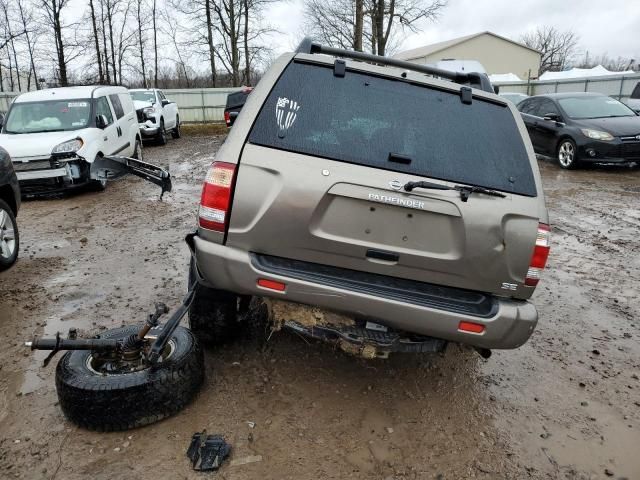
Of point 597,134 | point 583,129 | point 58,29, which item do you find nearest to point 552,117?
point 583,129

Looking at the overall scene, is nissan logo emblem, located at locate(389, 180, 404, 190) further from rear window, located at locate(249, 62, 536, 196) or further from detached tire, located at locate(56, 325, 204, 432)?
detached tire, located at locate(56, 325, 204, 432)

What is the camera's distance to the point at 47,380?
324 cm

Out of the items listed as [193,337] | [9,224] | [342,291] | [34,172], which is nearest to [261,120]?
[342,291]

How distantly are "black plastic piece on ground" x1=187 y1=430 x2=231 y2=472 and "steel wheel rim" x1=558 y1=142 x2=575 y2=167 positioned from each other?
36.5 feet

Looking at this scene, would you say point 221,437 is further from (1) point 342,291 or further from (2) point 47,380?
(2) point 47,380

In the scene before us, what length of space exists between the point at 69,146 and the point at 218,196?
7150mm

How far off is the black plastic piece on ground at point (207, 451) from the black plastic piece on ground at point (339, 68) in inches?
84.3

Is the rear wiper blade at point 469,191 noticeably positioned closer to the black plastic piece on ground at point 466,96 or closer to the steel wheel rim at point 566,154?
the black plastic piece on ground at point 466,96

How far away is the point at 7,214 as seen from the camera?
5.09 m

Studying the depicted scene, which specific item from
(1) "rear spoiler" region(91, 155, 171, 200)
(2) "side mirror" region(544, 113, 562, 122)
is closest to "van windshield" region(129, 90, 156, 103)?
(2) "side mirror" region(544, 113, 562, 122)

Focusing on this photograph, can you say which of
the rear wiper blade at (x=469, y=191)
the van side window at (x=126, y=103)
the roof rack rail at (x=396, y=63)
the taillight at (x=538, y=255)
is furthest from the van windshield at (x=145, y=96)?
the taillight at (x=538, y=255)

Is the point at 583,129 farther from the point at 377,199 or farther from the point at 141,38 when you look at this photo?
the point at 141,38

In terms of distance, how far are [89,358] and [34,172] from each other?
6.89 m

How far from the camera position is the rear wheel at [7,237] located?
16.2ft
